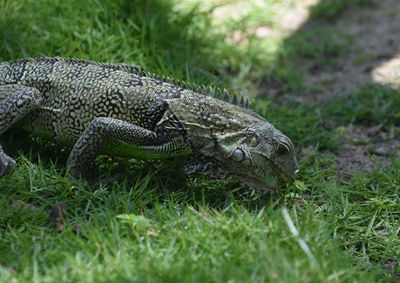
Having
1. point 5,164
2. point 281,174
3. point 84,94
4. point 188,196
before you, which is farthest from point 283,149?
point 5,164

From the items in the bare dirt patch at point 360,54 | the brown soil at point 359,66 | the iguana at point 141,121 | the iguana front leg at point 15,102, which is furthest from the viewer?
the bare dirt patch at point 360,54

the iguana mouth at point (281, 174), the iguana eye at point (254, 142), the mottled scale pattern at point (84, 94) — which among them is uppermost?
the mottled scale pattern at point (84, 94)

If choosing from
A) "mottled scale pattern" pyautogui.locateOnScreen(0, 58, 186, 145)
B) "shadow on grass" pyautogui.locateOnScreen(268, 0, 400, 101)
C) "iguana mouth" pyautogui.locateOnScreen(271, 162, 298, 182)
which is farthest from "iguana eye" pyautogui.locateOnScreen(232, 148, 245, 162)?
"shadow on grass" pyautogui.locateOnScreen(268, 0, 400, 101)

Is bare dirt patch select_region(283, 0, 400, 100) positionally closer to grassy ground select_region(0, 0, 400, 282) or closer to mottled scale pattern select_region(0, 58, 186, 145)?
grassy ground select_region(0, 0, 400, 282)

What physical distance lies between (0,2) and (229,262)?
15.9 feet

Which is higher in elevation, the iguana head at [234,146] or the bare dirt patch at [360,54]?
the iguana head at [234,146]

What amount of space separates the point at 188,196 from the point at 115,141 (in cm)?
87

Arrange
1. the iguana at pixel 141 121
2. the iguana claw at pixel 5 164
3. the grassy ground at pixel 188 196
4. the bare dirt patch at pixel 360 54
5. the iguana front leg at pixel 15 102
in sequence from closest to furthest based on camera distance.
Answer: the grassy ground at pixel 188 196
the iguana claw at pixel 5 164
the iguana at pixel 141 121
the iguana front leg at pixel 15 102
the bare dirt patch at pixel 360 54

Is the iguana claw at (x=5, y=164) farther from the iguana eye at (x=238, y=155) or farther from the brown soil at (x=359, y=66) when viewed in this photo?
the brown soil at (x=359, y=66)

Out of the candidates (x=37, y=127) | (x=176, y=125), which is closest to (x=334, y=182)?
(x=176, y=125)

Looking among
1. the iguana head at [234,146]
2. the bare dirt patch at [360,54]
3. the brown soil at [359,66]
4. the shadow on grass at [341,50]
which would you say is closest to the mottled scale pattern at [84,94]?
the iguana head at [234,146]

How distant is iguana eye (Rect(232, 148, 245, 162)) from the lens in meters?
4.21

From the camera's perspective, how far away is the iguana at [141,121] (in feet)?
14.0

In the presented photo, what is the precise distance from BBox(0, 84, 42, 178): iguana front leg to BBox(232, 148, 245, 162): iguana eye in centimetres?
205
